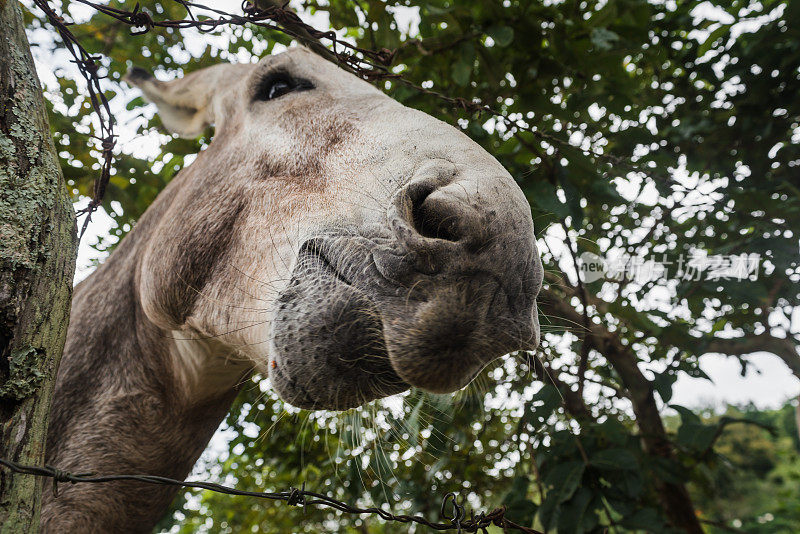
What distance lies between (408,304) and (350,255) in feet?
0.68

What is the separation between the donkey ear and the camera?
2.50m

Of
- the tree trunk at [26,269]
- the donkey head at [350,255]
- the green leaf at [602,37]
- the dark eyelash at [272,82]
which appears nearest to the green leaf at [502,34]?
the green leaf at [602,37]

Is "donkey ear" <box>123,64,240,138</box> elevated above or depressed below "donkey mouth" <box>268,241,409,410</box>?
above

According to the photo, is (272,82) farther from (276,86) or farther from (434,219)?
(434,219)

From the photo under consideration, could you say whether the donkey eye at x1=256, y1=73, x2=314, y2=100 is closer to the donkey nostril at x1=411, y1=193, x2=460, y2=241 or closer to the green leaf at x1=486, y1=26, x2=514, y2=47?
the green leaf at x1=486, y1=26, x2=514, y2=47

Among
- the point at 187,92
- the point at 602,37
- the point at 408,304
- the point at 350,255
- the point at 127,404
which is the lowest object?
the point at 127,404

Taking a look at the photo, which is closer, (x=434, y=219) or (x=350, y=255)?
(x=434, y=219)

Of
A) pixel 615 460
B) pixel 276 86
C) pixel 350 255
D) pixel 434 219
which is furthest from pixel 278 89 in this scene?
pixel 615 460

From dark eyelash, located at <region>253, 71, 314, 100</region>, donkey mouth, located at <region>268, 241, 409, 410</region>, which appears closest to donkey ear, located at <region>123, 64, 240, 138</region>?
dark eyelash, located at <region>253, 71, 314, 100</region>

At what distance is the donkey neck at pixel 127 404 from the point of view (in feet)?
5.81

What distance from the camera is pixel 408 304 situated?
3.49 ft

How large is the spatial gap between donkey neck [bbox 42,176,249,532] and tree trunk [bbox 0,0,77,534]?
2.52ft

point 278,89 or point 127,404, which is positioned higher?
point 278,89

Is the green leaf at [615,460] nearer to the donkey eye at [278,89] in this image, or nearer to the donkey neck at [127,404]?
the donkey neck at [127,404]
